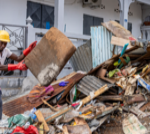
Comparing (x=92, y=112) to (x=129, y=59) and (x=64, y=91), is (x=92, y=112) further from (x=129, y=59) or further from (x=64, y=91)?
(x=129, y=59)

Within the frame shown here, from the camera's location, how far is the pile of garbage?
3113 mm

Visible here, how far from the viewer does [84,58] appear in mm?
5930

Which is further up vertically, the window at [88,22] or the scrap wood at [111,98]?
the window at [88,22]

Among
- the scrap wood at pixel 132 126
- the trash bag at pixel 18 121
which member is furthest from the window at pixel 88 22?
the trash bag at pixel 18 121

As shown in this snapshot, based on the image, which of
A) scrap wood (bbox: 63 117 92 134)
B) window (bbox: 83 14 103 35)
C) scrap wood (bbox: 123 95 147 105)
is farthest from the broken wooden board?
window (bbox: 83 14 103 35)

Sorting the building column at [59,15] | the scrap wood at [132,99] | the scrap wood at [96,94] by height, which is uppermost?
the building column at [59,15]

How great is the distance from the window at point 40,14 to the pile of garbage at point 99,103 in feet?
13.7

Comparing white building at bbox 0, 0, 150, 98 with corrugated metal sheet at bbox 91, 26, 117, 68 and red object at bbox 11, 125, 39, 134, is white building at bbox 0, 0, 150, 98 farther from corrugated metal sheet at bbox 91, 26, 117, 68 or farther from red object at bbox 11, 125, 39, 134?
red object at bbox 11, 125, 39, 134

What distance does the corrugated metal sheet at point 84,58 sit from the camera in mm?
5704

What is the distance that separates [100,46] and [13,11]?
14.5 feet

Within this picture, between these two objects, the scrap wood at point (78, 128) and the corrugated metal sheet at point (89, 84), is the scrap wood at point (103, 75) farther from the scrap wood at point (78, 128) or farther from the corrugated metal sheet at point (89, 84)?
the scrap wood at point (78, 128)

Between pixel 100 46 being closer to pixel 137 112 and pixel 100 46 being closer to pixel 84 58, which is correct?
pixel 84 58

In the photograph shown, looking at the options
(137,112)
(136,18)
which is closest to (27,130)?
(137,112)

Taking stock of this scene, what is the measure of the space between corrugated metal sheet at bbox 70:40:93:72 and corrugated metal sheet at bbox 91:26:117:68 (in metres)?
0.19
